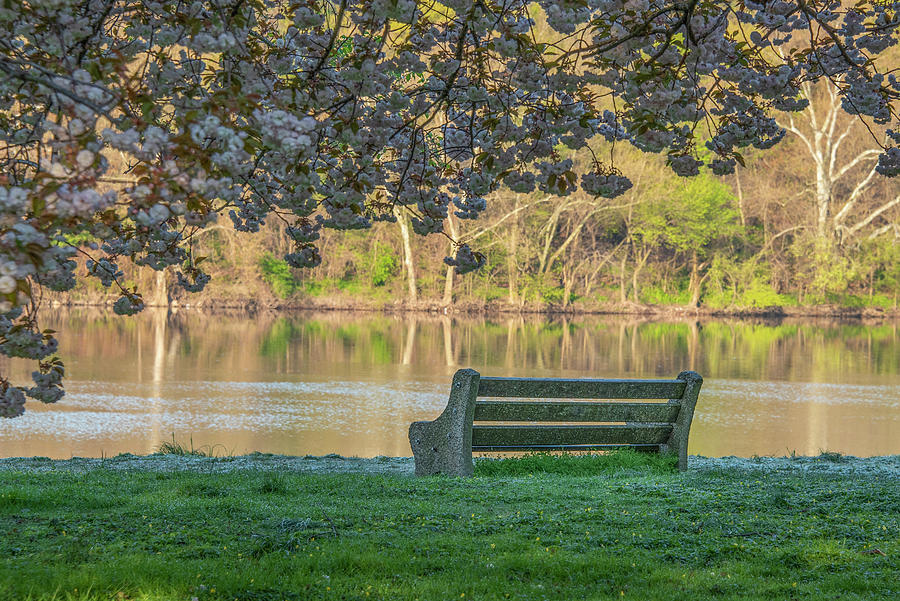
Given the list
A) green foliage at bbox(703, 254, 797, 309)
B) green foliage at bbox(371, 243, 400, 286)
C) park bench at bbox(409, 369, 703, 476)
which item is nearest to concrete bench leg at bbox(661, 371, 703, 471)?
park bench at bbox(409, 369, 703, 476)

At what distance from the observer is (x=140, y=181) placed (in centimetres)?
343

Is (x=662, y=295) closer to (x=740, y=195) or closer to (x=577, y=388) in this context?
(x=740, y=195)

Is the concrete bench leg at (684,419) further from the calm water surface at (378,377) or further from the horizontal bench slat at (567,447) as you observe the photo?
the calm water surface at (378,377)

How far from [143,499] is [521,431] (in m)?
3.07

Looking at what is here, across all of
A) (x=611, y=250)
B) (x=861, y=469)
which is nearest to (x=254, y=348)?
(x=861, y=469)

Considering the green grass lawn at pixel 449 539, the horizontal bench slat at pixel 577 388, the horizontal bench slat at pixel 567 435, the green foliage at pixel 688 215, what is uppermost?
the green foliage at pixel 688 215

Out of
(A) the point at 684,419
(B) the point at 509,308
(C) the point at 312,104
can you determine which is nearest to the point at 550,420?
(A) the point at 684,419

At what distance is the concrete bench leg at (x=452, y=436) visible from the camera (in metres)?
7.37

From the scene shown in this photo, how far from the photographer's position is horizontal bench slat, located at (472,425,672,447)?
7.64 m

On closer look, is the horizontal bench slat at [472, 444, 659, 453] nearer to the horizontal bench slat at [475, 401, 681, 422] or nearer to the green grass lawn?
the horizontal bench slat at [475, 401, 681, 422]

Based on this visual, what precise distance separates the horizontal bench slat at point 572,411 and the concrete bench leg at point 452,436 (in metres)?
0.15

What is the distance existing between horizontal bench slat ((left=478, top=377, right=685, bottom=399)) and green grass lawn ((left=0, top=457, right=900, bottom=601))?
0.77 m

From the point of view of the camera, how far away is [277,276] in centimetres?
5756

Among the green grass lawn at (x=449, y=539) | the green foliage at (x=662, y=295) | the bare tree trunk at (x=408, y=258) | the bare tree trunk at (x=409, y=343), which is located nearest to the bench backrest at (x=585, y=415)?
the green grass lawn at (x=449, y=539)
